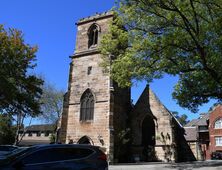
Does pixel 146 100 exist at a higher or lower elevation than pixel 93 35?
lower

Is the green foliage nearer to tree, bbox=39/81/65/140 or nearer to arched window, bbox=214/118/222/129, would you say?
tree, bbox=39/81/65/140

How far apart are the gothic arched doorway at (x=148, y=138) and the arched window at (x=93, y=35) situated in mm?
10848

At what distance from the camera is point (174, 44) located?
671 inches

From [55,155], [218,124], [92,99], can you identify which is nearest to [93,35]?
[92,99]

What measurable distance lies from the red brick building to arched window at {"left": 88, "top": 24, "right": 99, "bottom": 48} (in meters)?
31.3

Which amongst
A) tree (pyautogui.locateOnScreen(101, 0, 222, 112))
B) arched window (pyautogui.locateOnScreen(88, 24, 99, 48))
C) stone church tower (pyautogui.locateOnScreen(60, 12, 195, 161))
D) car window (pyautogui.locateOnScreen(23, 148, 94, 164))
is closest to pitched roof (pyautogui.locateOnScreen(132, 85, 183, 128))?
stone church tower (pyautogui.locateOnScreen(60, 12, 195, 161))

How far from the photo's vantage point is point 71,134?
31109mm

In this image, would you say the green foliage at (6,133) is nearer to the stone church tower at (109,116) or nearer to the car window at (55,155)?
the stone church tower at (109,116)

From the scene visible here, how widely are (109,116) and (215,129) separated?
1259 inches

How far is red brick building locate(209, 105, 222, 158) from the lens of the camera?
52784mm

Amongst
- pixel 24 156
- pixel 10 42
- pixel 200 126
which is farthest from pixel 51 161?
pixel 200 126

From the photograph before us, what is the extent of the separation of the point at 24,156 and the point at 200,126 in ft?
175

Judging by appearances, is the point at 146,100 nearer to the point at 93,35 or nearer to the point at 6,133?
the point at 93,35

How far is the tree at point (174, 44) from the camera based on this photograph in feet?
53.8
